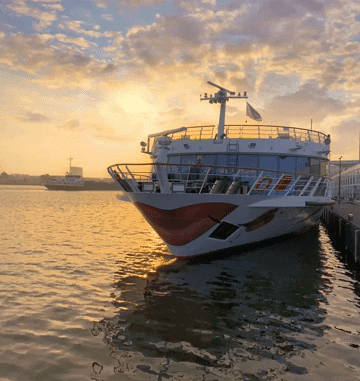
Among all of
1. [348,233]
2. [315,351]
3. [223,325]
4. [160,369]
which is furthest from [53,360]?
[348,233]

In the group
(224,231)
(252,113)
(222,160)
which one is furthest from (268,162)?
(252,113)

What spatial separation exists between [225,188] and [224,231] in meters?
1.71

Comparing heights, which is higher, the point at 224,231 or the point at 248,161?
the point at 248,161

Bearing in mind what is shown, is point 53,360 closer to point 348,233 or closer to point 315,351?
point 315,351

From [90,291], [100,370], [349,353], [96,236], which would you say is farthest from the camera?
[96,236]

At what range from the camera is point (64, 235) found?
22812mm

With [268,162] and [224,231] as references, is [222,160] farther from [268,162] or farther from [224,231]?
[224,231]

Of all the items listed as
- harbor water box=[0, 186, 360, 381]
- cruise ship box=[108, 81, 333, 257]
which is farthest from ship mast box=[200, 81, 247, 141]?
harbor water box=[0, 186, 360, 381]

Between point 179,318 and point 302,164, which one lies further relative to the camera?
point 302,164

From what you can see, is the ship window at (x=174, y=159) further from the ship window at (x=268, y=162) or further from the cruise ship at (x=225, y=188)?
the ship window at (x=268, y=162)

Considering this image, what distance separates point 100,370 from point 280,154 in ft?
45.7

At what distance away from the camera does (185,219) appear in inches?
505

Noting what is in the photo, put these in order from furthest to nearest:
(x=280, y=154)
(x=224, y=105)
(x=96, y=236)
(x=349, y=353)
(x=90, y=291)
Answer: (x=96, y=236) < (x=224, y=105) < (x=280, y=154) < (x=90, y=291) < (x=349, y=353)

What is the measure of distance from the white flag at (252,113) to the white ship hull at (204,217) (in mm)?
8488
